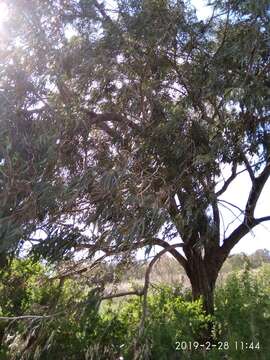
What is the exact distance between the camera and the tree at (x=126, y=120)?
496 centimetres

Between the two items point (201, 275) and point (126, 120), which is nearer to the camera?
point (126, 120)

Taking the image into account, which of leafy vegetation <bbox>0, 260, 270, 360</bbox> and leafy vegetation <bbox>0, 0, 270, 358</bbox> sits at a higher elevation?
leafy vegetation <bbox>0, 0, 270, 358</bbox>

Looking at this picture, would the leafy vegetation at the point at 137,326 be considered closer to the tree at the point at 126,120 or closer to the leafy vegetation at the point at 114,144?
the leafy vegetation at the point at 114,144

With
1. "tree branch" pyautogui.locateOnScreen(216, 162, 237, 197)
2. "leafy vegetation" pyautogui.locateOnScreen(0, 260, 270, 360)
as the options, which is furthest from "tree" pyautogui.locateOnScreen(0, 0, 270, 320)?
"leafy vegetation" pyautogui.locateOnScreen(0, 260, 270, 360)

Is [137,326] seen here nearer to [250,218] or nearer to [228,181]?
[228,181]

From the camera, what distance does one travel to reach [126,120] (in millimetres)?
6398

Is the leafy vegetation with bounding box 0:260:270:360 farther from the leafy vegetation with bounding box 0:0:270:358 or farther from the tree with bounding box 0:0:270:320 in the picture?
the tree with bounding box 0:0:270:320

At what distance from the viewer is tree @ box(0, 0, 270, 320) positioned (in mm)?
4965

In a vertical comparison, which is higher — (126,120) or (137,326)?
(126,120)

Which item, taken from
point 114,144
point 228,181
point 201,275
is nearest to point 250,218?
point 228,181

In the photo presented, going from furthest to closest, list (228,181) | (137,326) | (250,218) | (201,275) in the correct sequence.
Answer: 1. (201,275)
2. (250,218)
3. (228,181)
4. (137,326)

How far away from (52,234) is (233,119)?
8.01ft

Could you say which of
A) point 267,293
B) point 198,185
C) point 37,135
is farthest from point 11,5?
point 267,293

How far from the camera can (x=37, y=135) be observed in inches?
215
